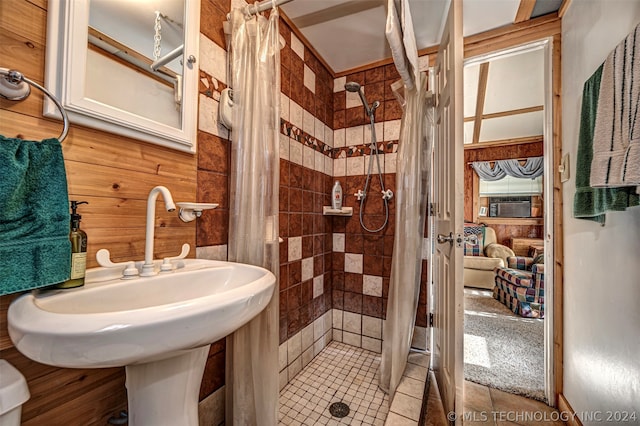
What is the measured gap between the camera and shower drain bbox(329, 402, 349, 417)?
4.23 feet

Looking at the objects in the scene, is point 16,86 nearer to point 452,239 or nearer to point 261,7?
point 261,7

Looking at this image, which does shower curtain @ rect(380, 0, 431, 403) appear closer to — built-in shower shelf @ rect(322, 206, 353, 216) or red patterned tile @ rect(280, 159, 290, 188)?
built-in shower shelf @ rect(322, 206, 353, 216)

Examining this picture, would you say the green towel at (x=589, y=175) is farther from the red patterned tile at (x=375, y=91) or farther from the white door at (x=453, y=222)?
the red patterned tile at (x=375, y=91)

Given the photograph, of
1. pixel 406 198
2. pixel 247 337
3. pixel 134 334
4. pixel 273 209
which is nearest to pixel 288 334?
pixel 247 337

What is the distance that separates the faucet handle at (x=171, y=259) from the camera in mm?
826

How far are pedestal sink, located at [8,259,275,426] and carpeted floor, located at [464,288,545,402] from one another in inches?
66.3

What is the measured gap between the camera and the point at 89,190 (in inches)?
28.9

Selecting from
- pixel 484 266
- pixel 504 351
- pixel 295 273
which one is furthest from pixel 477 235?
pixel 295 273

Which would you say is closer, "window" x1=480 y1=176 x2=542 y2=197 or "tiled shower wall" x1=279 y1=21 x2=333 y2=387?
"tiled shower wall" x1=279 y1=21 x2=333 y2=387

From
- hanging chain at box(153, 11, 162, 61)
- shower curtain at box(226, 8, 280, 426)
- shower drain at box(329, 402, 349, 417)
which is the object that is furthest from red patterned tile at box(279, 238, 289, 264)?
hanging chain at box(153, 11, 162, 61)

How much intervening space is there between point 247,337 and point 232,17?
4.66ft

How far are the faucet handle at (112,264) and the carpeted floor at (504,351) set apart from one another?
193cm

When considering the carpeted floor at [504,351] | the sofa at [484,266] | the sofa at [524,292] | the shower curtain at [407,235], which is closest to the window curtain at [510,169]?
the sofa at [484,266]

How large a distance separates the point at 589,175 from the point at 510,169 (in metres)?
4.44
